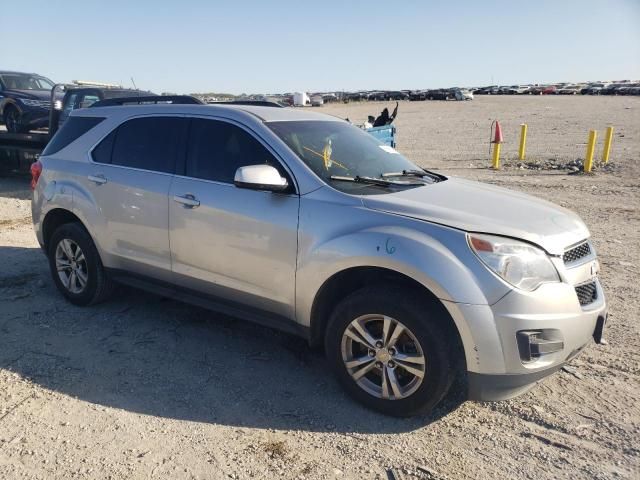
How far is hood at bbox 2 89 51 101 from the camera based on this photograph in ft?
46.2

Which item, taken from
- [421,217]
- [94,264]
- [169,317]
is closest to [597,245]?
[421,217]

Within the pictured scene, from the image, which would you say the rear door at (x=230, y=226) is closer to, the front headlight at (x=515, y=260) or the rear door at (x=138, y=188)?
the rear door at (x=138, y=188)

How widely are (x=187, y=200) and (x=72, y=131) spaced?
70.8 inches

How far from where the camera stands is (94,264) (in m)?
4.80

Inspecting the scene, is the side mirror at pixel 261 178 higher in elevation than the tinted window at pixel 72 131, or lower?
lower

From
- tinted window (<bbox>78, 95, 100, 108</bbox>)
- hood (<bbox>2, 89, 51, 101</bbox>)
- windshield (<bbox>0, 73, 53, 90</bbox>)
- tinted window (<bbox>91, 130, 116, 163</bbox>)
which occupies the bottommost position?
tinted window (<bbox>91, 130, 116, 163</bbox>)

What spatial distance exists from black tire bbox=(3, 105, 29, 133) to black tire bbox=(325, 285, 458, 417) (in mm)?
13517

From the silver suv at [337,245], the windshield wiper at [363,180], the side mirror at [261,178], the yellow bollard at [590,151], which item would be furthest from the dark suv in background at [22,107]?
the yellow bollard at [590,151]

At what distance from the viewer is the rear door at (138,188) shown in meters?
4.24

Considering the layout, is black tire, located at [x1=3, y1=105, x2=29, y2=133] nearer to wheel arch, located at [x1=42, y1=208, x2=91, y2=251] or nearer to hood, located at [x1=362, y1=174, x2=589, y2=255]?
wheel arch, located at [x1=42, y1=208, x2=91, y2=251]

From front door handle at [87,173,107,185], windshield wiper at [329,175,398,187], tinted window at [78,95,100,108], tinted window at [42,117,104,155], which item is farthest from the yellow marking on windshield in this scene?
tinted window at [78,95,100,108]

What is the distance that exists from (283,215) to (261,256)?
33 cm

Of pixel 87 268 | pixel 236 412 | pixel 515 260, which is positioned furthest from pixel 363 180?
pixel 87 268

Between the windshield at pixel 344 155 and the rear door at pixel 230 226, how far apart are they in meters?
0.25
